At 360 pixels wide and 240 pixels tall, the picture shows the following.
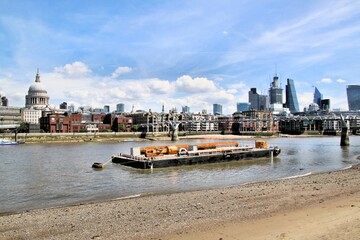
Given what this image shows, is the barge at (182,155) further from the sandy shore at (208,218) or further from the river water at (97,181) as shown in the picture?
the sandy shore at (208,218)

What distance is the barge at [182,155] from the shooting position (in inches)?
1986

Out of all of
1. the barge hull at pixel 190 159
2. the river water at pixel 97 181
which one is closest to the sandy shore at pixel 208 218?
the river water at pixel 97 181

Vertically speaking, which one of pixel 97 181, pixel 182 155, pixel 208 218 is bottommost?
pixel 97 181

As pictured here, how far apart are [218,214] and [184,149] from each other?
120ft

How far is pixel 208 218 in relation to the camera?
19.8 meters

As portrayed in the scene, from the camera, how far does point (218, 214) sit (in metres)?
20.7

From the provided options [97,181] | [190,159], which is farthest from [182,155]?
[97,181]

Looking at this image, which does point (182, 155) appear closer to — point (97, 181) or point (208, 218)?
point (97, 181)

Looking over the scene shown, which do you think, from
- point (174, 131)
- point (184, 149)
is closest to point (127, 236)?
point (184, 149)

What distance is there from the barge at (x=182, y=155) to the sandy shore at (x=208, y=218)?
76.0 ft

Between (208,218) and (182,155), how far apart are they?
35035 millimetres

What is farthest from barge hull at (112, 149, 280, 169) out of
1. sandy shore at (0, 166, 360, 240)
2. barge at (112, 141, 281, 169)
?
sandy shore at (0, 166, 360, 240)

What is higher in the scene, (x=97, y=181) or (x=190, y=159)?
(x=190, y=159)

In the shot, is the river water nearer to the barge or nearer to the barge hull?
the barge hull
